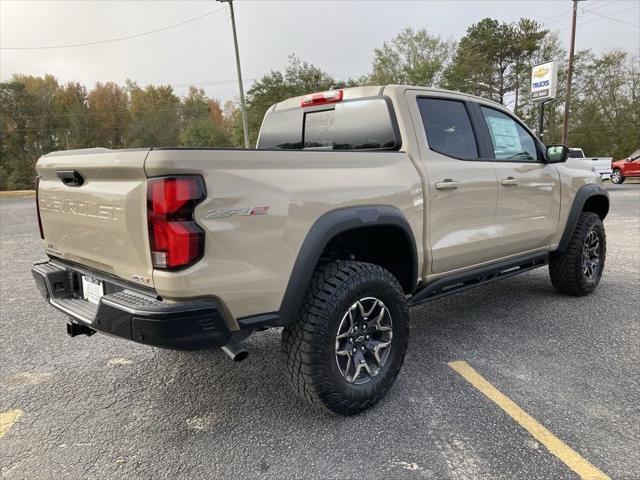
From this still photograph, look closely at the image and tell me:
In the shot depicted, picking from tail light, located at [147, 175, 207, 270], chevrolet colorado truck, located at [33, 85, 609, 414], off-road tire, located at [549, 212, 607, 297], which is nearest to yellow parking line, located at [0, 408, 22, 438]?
chevrolet colorado truck, located at [33, 85, 609, 414]

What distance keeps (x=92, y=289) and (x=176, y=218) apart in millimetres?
903

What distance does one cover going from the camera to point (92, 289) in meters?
2.48

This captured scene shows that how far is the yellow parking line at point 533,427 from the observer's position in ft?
6.94

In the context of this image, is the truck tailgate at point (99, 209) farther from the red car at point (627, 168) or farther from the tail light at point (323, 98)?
the red car at point (627, 168)

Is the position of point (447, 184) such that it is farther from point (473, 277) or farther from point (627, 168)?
point (627, 168)

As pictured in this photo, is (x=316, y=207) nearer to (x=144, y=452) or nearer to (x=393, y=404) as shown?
(x=393, y=404)

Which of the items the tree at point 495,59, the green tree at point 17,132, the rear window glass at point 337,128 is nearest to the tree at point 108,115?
the green tree at point 17,132

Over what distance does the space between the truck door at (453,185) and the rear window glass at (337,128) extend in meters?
0.22

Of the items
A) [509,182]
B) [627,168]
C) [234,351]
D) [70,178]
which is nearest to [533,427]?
[234,351]

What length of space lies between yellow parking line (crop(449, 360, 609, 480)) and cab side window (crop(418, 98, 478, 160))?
152 centimetres

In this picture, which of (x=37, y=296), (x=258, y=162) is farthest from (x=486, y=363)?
(x=37, y=296)

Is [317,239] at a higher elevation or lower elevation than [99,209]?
lower

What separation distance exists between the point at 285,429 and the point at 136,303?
1069mm

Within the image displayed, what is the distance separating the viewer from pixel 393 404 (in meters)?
2.72
